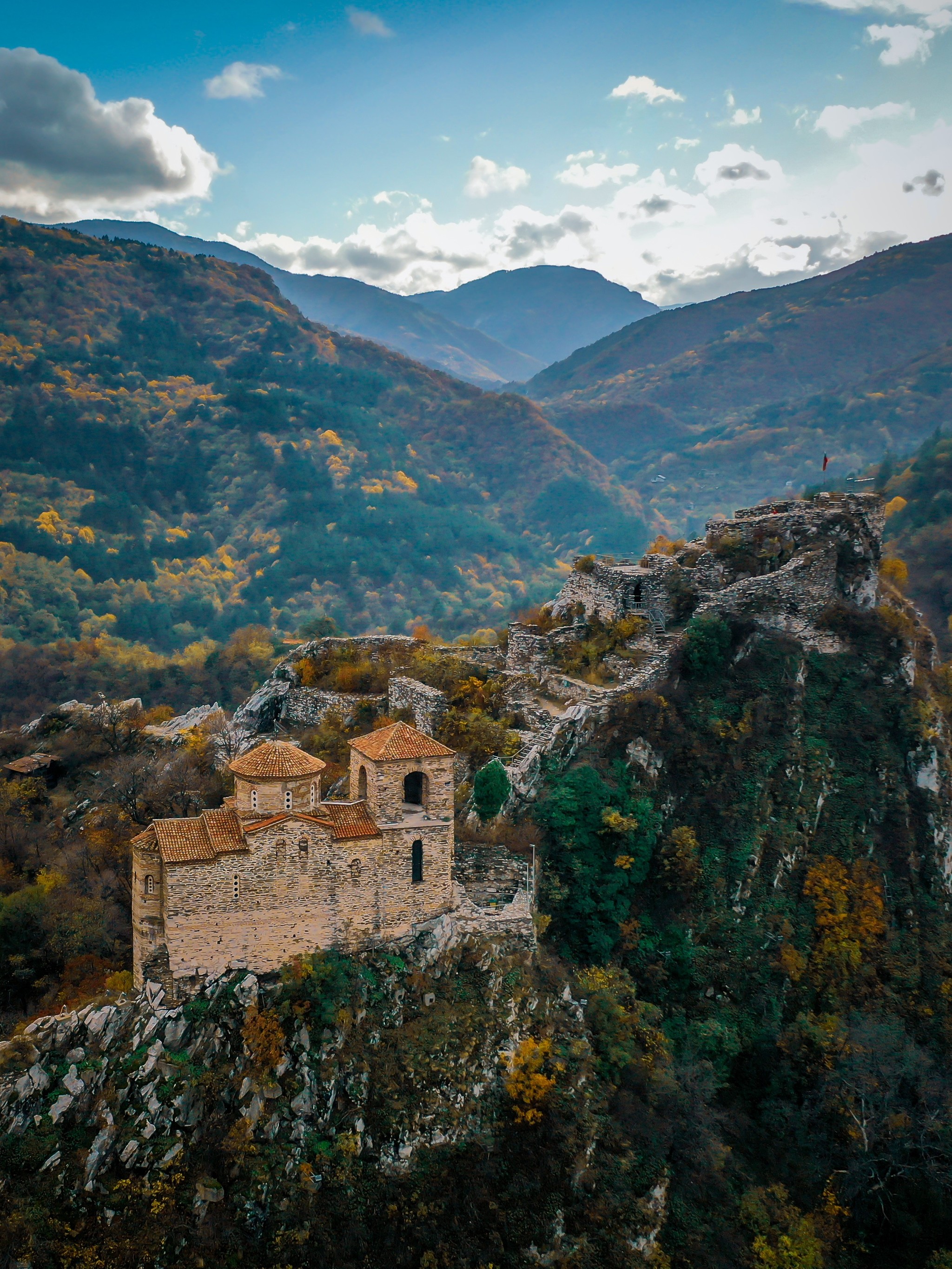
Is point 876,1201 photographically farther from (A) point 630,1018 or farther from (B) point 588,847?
(B) point 588,847

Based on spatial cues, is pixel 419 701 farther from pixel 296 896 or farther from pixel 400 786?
pixel 296 896

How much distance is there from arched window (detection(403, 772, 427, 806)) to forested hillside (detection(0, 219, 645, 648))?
6558 cm

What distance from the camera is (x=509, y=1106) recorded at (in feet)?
62.5

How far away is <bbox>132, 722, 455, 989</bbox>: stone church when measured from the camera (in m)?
17.9

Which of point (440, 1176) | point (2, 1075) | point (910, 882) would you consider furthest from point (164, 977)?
point (910, 882)

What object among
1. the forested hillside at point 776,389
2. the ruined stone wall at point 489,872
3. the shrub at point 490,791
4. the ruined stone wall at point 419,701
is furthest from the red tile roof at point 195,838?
the forested hillside at point 776,389

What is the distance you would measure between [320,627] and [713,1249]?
36.8m

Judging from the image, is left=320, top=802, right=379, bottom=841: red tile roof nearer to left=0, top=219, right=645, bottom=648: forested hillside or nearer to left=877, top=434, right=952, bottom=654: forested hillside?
left=877, top=434, right=952, bottom=654: forested hillside

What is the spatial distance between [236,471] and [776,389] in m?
100

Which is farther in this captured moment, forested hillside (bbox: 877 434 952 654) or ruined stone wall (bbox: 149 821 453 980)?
forested hillside (bbox: 877 434 952 654)

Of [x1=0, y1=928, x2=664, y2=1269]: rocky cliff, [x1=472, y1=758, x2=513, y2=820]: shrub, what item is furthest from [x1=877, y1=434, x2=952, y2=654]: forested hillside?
[x1=0, y1=928, x2=664, y2=1269]: rocky cliff

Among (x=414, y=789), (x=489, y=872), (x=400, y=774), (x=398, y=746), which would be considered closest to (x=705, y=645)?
(x=489, y=872)

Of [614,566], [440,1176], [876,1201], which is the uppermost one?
[614,566]

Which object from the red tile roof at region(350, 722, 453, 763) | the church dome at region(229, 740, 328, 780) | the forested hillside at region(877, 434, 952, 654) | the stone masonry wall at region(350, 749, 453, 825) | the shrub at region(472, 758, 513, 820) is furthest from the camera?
the forested hillside at region(877, 434, 952, 654)
